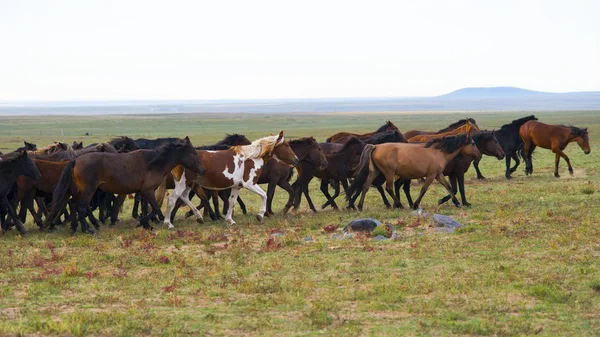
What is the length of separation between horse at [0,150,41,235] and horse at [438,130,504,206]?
25.7ft

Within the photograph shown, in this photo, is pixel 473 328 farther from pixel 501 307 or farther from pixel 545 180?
pixel 545 180

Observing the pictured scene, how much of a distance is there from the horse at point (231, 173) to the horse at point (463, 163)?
3.80m

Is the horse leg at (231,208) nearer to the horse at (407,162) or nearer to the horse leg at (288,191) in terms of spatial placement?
the horse leg at (288,191)

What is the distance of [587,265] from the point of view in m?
10.3

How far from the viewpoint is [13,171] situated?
536 inches

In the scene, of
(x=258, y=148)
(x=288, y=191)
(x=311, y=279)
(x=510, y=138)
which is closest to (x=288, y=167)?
(x=288, y=191)

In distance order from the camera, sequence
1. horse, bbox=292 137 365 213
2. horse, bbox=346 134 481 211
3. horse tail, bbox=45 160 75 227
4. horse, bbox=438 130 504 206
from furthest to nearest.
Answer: horse, bbox=292 137 365 213
horse, bbox=438 130 504 206
horse, bbox=346 134 481 211
horse tail, bbox=45 160 75 227

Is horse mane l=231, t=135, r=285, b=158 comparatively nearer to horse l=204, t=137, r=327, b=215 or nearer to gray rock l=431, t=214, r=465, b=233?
horse l=204, t=137, r=327, b=215

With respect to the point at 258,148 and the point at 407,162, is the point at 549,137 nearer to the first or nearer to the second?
the point at 407,162

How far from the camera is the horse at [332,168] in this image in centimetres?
1716

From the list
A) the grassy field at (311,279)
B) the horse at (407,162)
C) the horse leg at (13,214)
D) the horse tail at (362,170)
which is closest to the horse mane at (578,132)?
the horse at (407,162)

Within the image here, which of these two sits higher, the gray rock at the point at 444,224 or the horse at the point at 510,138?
the horse at the point at 510,138

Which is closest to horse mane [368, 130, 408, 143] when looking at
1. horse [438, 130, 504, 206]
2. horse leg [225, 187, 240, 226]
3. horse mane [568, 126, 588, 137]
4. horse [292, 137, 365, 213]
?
horse [292, 137, 365, 213]

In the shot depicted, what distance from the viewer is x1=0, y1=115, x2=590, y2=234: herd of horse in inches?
539
